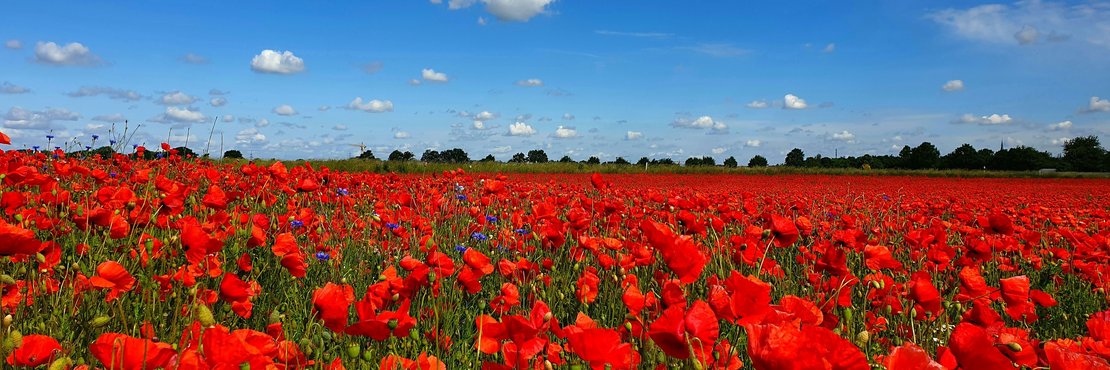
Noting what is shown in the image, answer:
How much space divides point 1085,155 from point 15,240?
91.1 meters

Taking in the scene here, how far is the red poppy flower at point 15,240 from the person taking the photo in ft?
4.42

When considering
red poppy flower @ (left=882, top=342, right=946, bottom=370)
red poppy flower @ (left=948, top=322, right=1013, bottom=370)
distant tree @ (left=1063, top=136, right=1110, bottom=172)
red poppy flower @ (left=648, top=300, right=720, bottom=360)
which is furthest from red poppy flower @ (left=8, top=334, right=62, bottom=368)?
distant tree @ (left=1063, top=136, right=1110, bottom=172)

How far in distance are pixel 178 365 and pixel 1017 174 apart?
42.6m

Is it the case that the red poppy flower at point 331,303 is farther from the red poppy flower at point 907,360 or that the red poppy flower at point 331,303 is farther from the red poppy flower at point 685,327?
the red poppy flower at point 907,360

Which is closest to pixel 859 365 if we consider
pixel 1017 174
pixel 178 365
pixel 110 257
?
pixel 178 365

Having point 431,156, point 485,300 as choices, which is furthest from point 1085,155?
point 485,300

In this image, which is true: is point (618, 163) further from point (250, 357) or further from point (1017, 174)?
point (250, 357)

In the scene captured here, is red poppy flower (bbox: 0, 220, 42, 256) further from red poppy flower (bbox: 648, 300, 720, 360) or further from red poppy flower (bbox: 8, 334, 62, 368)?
red poppy flower (bbox: 648, 300, 720, 360)

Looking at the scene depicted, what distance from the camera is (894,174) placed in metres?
31.9

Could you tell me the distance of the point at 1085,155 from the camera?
71.3 meters

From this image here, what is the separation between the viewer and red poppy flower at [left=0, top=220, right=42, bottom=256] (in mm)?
1348

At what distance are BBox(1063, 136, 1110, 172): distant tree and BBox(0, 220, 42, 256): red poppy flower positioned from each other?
79.2 m

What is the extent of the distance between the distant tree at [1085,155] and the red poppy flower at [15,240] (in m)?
79.2

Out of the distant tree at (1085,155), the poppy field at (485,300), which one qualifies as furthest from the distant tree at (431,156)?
the distant tree at (1085,155)
